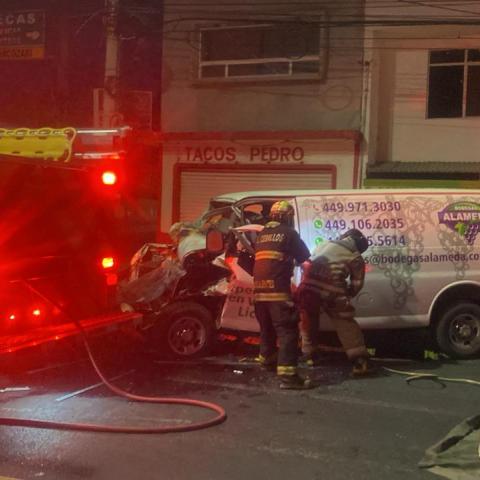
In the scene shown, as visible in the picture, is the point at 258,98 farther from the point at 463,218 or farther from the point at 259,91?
the point at 463,218

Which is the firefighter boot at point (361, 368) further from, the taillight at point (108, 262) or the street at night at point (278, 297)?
the taillight at point (108, 262)

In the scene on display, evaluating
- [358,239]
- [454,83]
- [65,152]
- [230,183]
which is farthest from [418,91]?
[65,152]

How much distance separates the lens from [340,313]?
283 inches

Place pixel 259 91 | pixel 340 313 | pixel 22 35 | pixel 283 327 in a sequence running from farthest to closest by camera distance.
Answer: pixel 22 35
pixel 259 91
pixel 340 313
pixel 283 327

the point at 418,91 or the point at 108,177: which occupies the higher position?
the point at 418,91

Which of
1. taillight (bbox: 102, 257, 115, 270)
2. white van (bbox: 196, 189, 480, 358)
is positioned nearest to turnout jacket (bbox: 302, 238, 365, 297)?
white van (bbox: 196, 189, 480, 358)

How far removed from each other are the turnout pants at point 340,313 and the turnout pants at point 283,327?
0.36 meters

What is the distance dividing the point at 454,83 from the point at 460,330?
835cm

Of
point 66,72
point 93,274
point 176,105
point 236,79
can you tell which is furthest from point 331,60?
point 93,274

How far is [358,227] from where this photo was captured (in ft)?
26.4

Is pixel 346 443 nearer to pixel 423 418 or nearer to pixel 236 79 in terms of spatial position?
pixel 423 418

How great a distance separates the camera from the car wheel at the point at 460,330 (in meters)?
8.06

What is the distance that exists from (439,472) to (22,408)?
136 inches

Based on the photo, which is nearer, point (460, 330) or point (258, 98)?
point (460, 330)
